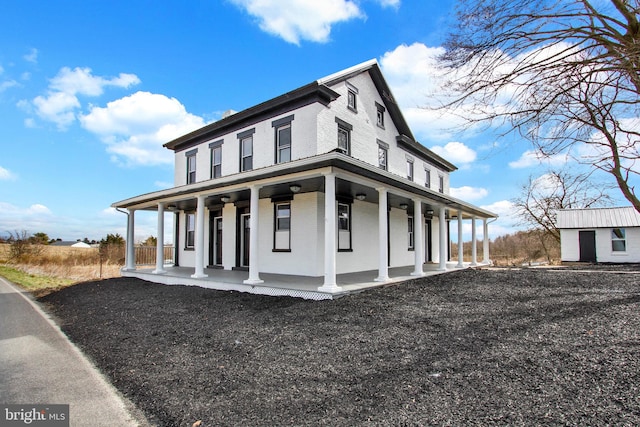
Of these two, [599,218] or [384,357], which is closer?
[384,357]

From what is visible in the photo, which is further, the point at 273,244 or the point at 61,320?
the point at 273,244

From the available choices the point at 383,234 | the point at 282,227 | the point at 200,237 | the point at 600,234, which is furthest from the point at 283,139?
the point at 600,234

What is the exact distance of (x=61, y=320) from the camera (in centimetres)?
797

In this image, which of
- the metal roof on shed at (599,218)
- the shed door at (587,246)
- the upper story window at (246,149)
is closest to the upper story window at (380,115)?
the upper story window at (246,149)

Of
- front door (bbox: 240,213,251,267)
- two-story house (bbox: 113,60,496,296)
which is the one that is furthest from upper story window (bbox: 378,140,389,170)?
front door (bbox: 240,213,251,267)

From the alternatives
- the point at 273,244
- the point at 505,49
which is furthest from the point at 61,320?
the point at 505,49

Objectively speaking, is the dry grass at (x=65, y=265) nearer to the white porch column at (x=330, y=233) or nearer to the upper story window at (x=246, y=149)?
the upper story window at (x=246, y=149)

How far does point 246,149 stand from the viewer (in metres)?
12.8

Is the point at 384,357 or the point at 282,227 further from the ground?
the point at 282,227

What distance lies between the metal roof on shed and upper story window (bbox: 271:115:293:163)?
66.2 feet

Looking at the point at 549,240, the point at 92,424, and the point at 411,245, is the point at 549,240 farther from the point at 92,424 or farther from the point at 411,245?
the point at 92,424

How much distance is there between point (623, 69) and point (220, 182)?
29.9 feet

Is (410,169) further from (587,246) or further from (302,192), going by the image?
(587,246)

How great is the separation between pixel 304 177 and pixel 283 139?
3.87 metres
